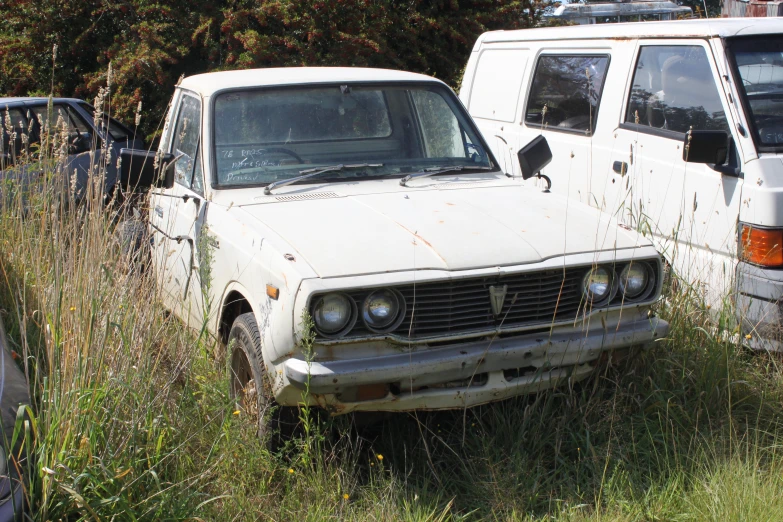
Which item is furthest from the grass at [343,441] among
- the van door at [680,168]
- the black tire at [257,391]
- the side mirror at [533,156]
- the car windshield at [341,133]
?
the side mirror at [533,156]

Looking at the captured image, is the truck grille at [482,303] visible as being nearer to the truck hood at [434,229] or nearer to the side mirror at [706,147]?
the truck hood at [434,229]

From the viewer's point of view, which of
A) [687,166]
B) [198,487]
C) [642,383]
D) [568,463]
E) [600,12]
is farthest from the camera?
[600,12]

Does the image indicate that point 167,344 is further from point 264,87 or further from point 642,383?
point 642,383

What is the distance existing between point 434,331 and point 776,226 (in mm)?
2084

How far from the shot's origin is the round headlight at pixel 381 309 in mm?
3463

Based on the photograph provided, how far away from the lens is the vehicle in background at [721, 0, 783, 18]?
936 centimetres

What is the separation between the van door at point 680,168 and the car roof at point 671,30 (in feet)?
0.23

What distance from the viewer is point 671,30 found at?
5.45 meters

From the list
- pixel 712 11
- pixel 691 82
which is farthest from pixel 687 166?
pixel 712 11

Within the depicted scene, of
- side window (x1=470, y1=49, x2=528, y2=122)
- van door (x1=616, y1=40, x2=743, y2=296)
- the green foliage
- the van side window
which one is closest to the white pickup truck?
van door (x1=616, y1=40, x2=743, y2=296)

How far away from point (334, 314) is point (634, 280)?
1419 mm

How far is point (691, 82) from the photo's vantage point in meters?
5.30

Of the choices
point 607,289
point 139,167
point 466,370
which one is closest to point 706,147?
point 607,289

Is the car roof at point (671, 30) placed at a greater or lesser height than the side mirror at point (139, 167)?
greater
